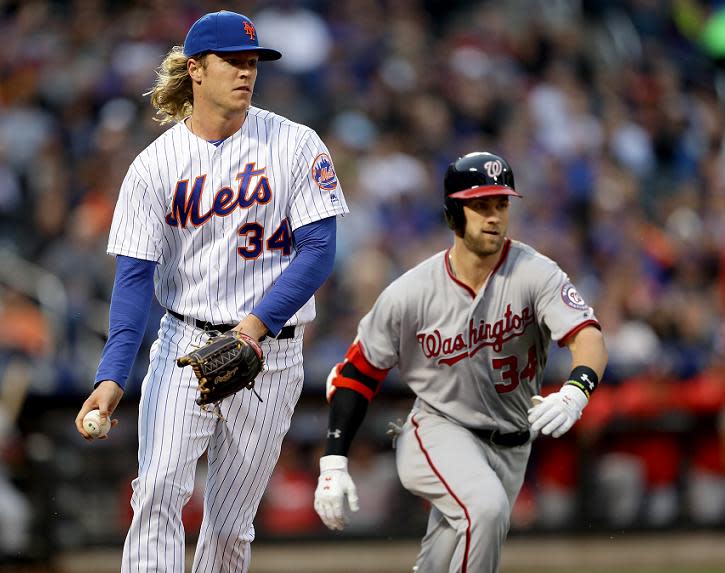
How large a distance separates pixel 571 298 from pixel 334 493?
1121mm

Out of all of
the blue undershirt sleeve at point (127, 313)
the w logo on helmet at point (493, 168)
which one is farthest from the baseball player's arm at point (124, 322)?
the w logo on helmet at point (493, 168)

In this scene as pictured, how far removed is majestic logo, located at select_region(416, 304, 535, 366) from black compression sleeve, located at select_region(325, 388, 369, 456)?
1.15 feet

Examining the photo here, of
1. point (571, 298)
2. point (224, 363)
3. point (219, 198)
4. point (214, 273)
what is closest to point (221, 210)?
point (219, 198)

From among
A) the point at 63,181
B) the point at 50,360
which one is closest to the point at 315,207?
the point at 50,360

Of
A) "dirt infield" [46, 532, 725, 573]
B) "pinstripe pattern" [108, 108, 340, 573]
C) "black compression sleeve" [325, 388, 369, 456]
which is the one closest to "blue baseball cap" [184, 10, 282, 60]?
"pinstripe pattern" [108, 108, 340, 573]

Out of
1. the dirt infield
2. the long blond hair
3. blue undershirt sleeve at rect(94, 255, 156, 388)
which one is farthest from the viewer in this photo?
the dirt infield

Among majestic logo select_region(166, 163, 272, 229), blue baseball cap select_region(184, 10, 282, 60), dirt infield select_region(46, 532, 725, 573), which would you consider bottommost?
dirt infield select_region(46, 532, 725, 573)

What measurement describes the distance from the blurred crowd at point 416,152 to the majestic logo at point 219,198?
15.3ft

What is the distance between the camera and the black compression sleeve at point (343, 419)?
5.23m

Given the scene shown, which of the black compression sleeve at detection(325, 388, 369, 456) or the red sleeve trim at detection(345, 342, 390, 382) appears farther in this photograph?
the red sleeve trim at detection(345, 342, 390, 382)

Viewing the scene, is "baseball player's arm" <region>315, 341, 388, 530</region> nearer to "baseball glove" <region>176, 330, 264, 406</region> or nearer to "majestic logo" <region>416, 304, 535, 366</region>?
"majestic logo" <region>416, 304, 535, 366</region>

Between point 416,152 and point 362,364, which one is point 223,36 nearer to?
point 362,364

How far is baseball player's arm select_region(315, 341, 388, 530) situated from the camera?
5.07m

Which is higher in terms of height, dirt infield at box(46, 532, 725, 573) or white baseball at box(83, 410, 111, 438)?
white baseball at box(83, 410, 111, 438)
